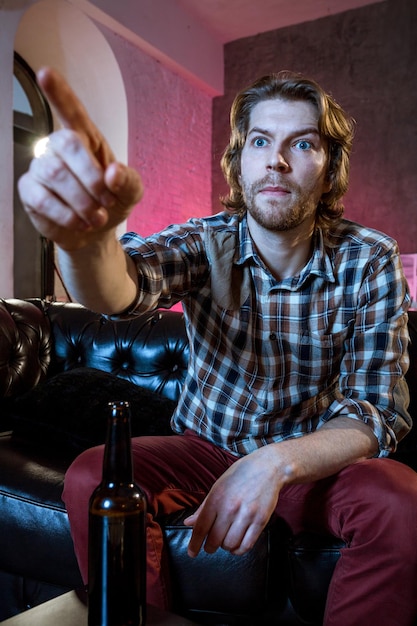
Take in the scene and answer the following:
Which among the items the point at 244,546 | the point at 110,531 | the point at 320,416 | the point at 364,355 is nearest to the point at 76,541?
the point at 244,546

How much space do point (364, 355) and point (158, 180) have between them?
13.8ft

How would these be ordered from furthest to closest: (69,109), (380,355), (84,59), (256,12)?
1. (256,12)
2. (84,59)
3. (380,355)
4. (69,109)

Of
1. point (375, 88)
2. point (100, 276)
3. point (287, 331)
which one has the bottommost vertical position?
point (287, 331)

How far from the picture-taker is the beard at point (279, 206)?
136cm

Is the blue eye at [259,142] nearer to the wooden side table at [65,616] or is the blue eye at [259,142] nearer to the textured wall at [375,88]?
the wooden side table at [65,616]

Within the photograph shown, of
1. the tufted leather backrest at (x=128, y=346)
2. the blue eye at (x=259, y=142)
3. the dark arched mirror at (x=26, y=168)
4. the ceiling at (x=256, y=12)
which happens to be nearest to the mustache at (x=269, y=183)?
the blue eye at (x=259, y=142)

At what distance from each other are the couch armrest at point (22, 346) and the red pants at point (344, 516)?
813 mm

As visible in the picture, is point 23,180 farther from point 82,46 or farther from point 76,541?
point 82,46

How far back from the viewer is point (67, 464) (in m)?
1.54

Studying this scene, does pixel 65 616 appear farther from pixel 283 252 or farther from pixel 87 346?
pixel 87 346

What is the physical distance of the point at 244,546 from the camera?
999 mm

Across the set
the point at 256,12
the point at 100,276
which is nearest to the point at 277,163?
the point at 100,276

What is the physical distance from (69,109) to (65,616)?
645 millimetres

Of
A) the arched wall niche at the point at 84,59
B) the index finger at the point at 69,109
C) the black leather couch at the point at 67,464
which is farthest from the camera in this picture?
the arched wall niche at the point at 84,59
